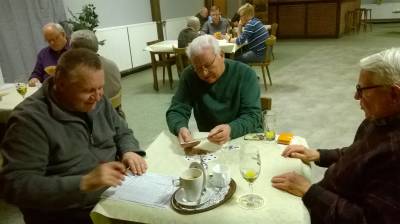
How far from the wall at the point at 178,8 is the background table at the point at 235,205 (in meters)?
7.11

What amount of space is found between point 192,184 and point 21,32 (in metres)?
5.08

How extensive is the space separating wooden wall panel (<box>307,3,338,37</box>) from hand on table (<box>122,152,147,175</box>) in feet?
32.7

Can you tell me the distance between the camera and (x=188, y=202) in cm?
116

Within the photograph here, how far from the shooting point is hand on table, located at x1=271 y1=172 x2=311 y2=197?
1194mm

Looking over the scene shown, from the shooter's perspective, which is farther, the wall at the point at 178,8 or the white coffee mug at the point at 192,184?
the wall at the point at 178,8

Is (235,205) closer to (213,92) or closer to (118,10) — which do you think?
(213,92)

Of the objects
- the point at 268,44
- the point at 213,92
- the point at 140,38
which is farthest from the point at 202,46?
the point at 140,38

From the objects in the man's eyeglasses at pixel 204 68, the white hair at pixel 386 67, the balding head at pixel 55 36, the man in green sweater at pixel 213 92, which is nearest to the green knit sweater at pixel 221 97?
the man in green sweater at pixel 213 92

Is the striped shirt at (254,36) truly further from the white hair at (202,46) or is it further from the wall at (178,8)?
Answer: the wall at (178,8)

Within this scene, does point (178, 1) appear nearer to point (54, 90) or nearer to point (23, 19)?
point (23, 19)

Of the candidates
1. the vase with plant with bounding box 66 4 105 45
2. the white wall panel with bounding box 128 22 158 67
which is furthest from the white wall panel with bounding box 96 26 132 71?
the vase with plant with bounding box 66 4 105 45

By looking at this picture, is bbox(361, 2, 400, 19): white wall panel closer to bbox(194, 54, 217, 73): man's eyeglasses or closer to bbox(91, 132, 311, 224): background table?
bbox(194, 54, 217, 73): man's eyeglasses

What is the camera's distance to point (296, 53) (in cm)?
820

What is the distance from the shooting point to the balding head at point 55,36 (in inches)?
133
